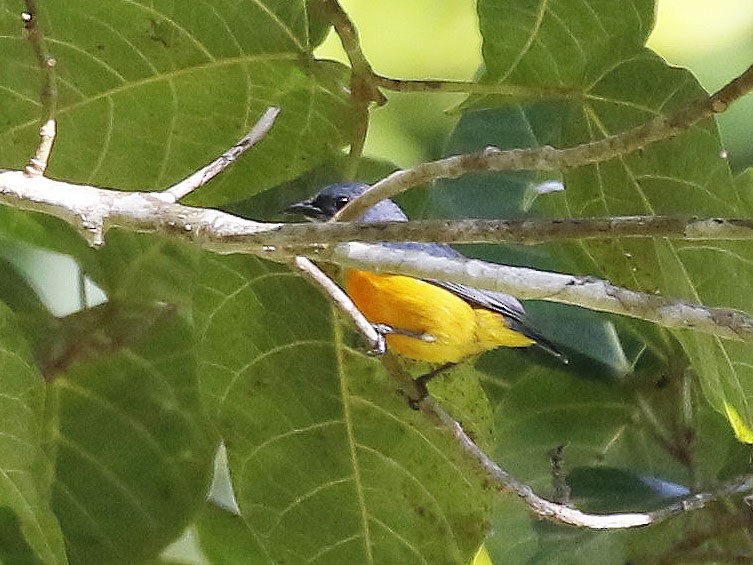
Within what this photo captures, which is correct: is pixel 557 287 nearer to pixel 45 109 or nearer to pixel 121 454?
pixel 45 109

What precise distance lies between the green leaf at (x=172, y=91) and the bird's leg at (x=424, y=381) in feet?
0.78

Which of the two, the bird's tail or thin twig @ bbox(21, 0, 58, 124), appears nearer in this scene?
thin twig @ bbox(21, 0, 58, 124)

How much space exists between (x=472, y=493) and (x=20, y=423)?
1.38ft

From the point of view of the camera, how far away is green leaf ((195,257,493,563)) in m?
1.04

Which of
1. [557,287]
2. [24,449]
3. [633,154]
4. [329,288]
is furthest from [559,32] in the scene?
[24,449]

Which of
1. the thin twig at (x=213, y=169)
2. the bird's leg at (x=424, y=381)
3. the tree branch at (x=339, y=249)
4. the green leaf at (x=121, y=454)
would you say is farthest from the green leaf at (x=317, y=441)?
the tree branch at (x=339, y=249)

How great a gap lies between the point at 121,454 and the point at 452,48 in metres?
0.69

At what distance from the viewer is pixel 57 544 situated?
0.95 metres

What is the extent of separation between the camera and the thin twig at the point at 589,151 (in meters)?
0.57

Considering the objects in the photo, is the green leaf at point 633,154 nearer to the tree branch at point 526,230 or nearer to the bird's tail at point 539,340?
the bird's tail at point 539,340

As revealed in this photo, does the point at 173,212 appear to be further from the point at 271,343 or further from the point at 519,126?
the point at 519,126

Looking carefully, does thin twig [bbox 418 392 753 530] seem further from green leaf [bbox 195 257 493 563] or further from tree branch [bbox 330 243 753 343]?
tree branch [bbox 330 243 753 343]

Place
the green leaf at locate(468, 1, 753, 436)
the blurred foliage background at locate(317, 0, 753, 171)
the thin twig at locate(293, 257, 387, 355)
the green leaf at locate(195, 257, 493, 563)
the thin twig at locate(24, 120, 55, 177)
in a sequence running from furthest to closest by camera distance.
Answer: the blurred foliage background at locate(317, 0, 753, 171) < the green leaf at locate(195, 257, 493, 563) < the green leaf at locate(468, 1, 753, 436) < the thin twig at locate(293, 257, 387, 355) < the thin twig at locate(24, 120, 55, 177)

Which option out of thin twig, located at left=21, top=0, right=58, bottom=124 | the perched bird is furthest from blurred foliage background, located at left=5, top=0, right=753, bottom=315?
thin twig, located at left=21, top=0, right=58, bottom=124
